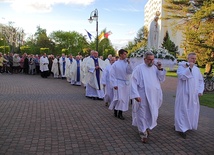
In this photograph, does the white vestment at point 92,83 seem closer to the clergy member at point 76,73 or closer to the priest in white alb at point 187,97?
the priest in white alb at point 187,97

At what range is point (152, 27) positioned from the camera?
38.7 ft

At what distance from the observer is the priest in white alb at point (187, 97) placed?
6332 mm

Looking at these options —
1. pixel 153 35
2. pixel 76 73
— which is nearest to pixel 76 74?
pixel 76 73

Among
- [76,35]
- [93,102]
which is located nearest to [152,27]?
[93,102]

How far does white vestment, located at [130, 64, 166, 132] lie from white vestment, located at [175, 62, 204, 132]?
0.74 m

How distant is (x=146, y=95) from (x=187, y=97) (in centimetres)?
125

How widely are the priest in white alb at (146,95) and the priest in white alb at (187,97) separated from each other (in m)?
0.74

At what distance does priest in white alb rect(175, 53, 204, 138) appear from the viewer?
633cm

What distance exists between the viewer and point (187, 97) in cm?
641

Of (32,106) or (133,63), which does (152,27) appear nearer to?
(133,63)

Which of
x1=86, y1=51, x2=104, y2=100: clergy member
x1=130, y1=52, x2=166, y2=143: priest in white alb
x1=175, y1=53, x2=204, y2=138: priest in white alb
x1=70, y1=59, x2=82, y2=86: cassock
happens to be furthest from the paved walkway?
x1=70, y1=59, x2=82, y2=86: cassock

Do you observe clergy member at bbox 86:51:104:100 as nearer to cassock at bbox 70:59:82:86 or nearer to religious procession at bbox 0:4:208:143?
religious procession at bbox 0:4:208:143

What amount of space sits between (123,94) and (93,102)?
9.73 feet

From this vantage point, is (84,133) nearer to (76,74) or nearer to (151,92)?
(151,92)
